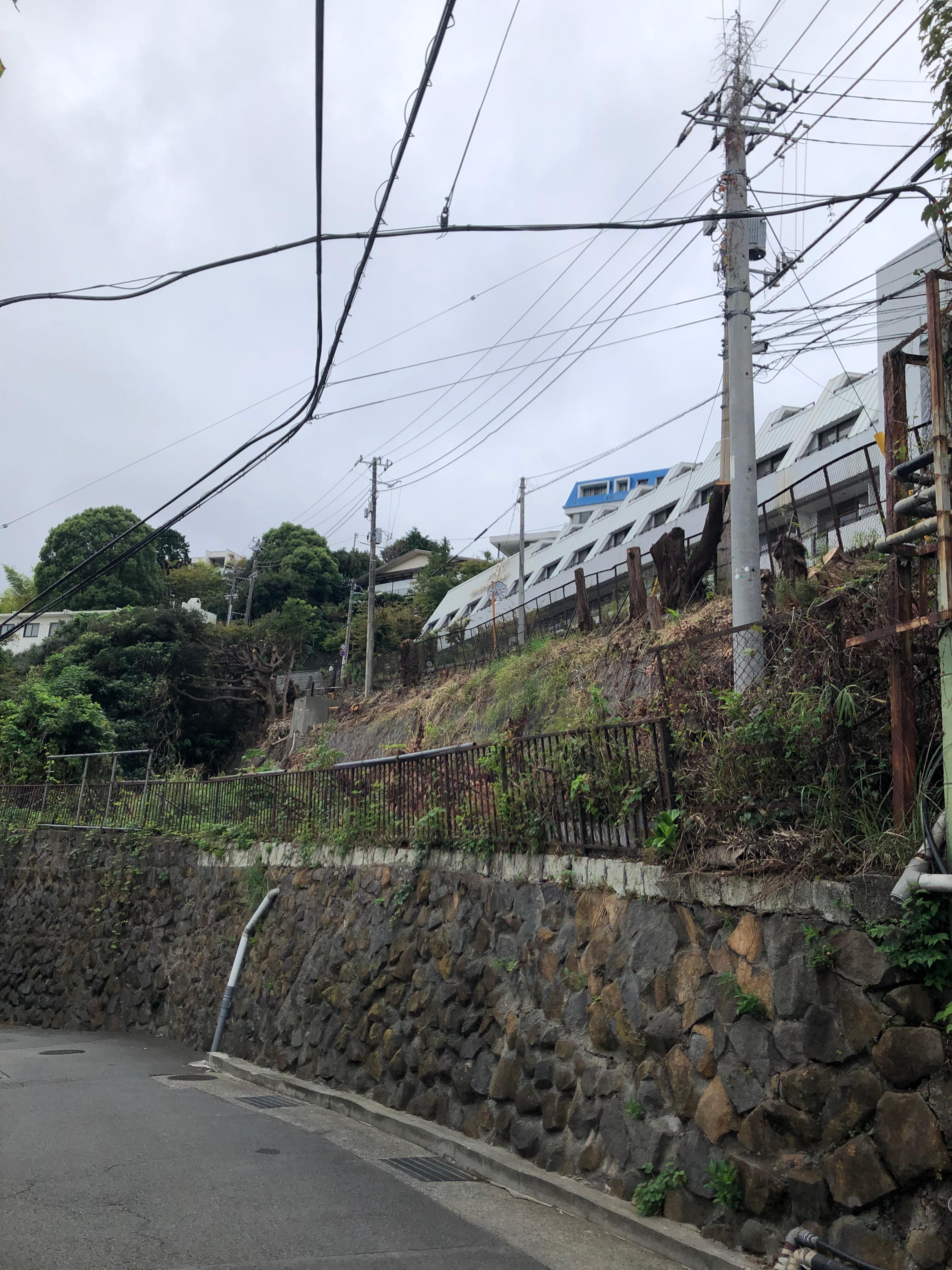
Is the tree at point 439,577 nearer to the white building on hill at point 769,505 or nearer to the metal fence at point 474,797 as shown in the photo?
the white building on hill at point 769,505

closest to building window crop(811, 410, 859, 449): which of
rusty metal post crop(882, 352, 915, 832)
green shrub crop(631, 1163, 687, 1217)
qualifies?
rusty metal post crop(882, 352, 915, 832)

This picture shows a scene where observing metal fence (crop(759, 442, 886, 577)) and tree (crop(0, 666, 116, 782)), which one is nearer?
metal fence (crop(759, 442, 886, 577))

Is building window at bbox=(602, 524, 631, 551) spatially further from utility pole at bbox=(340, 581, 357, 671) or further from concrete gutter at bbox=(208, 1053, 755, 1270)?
concrete gutter at bbox=(208, 1053, 755, 1270)

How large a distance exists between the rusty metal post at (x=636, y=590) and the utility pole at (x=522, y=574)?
14.5ft

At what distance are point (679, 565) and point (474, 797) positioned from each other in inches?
264

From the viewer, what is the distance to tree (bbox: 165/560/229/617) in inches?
2594

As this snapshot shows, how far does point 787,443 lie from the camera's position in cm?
3117

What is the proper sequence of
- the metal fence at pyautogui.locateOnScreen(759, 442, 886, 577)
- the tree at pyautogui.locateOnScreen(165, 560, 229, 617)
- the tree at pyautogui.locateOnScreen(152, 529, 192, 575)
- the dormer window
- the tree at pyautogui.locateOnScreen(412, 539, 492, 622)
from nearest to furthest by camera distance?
the metal fence at pyautogui.locateOnScreen(759, 442, 886, 577)
the dormer window
the tree at pyautogui.locateOnScreen(412, 539, 492, 622)
the tree at pyautogui.locateOnScreen(165, 560, 229, 617)
the tree at pyautogui.locateOnScreen(152, 529, 192, 575)

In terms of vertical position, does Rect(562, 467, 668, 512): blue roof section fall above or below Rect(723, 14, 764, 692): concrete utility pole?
above

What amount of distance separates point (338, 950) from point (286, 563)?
5094 cm

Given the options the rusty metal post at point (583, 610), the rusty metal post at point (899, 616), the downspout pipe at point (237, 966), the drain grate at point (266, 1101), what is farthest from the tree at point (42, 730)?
the rusty metal post at point (899, 616)

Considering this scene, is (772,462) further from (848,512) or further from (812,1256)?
(812,1256)

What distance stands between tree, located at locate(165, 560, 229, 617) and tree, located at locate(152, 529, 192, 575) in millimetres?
1516

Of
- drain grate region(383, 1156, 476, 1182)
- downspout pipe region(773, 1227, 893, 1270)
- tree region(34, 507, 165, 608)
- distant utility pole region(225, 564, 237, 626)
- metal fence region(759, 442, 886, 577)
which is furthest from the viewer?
distant utility pole region(225, 564, 237, 626)
